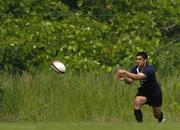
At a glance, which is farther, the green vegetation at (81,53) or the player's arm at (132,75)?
the green vegetation at (81,53)

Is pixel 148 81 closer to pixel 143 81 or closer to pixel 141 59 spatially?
pixel 143 81

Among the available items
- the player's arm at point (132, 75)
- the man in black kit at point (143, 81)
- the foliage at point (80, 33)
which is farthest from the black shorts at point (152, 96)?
the foliage at point (80, 33)

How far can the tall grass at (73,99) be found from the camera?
2062cm

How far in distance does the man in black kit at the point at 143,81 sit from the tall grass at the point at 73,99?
13.7ft

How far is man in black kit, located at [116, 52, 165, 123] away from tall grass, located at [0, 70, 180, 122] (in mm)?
4188

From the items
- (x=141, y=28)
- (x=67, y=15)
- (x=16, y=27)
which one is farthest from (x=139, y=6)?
(x=16, y=27)

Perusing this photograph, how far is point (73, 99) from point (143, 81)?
5.28 meters

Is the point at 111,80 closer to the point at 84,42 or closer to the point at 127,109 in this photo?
the point at 127,109

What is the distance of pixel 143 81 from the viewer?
16.1 metres

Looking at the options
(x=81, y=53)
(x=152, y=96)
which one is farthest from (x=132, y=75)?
(x=81, y=53)

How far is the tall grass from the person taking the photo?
2062 cm

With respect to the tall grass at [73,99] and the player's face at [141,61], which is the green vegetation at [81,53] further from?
the player's face at [141,61]

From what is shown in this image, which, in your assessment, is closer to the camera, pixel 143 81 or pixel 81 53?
pixel 143 81

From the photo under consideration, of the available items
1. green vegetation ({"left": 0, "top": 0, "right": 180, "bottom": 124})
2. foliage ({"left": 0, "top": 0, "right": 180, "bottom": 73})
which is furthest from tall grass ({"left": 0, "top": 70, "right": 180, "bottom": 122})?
foliage ({"left": 0, "top": 0, "right": 180, "bottom": 73})
